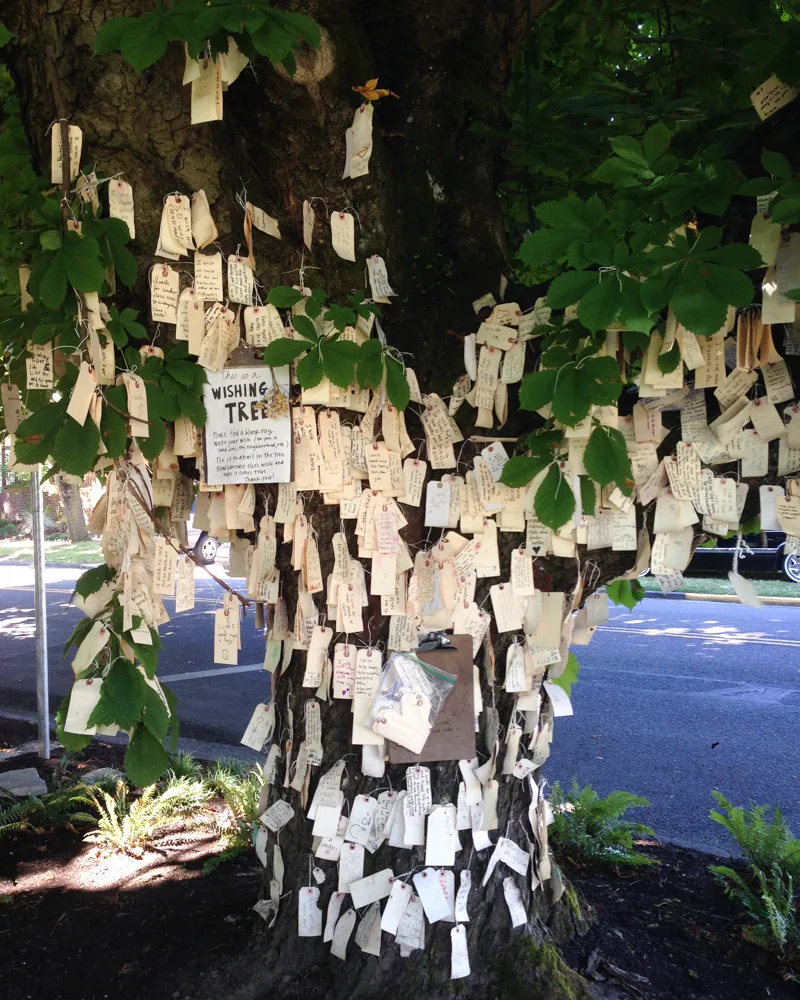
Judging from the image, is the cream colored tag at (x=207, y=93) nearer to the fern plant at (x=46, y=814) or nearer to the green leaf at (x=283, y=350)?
the green leaf at (x=283, y=350)

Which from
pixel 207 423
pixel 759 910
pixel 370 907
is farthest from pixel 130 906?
pixel 759 910

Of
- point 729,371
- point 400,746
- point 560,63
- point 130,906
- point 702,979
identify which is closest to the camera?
point 729,371

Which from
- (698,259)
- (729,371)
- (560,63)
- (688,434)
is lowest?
(688,434)

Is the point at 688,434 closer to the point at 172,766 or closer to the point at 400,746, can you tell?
the point at 400,746

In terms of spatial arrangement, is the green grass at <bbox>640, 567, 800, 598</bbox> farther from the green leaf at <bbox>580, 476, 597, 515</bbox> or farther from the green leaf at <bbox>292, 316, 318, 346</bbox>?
the green leaf at <bbox>292, 316, 318, 346</bbox>

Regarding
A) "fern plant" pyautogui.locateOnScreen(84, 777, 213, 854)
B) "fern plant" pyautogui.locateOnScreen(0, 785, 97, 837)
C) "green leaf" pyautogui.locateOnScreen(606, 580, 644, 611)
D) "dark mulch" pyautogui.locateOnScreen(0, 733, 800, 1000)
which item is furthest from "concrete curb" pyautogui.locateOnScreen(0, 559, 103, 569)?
"green leaf" pyautogui.locateOnScreen(606, 580, 644, 611)

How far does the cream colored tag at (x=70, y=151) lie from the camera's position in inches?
75.3

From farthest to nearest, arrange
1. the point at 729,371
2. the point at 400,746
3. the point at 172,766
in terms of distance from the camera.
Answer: the point at 172,766
the point at 400,746
the point at 729,371

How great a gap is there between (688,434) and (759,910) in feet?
5.64

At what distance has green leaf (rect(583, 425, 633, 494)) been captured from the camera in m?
1.73

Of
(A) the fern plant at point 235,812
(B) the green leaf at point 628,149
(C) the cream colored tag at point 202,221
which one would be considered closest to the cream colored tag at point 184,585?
(C) the cream colored tag at point 202,221

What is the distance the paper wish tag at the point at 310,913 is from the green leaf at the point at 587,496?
1301 millimetres

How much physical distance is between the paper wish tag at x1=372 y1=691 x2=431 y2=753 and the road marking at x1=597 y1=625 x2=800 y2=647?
6748 mm

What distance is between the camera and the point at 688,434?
6.55ft
